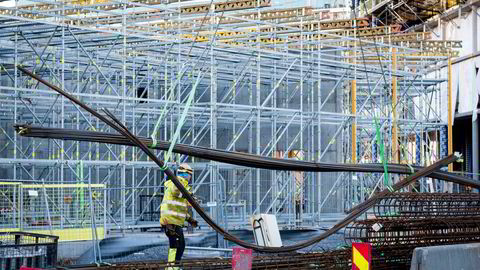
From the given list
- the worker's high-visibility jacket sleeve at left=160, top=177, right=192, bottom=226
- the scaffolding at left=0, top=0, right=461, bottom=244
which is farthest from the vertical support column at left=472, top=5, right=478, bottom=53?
the worker's high-visibility jacket sleeve at left=160, top=177, right=192, bottom=226

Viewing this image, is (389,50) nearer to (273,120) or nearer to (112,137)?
(273,120)

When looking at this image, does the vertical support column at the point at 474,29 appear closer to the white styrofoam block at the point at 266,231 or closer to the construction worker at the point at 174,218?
the construction worker at the point at 174,218

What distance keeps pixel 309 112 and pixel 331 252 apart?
15.4 metres

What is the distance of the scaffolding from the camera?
23.8 m

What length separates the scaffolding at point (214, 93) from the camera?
23.8 metres

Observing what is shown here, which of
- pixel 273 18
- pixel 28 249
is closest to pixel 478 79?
pixel 273 18

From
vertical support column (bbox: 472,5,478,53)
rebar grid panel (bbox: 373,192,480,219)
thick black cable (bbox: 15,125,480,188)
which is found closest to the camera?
thick black cable (bbox: 15,125,480,188)

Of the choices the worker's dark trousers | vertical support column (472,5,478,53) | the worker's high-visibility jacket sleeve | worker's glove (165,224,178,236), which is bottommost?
the worker's dark trousers

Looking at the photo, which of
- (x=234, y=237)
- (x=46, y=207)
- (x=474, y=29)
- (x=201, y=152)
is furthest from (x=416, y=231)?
(x=474, y=29)

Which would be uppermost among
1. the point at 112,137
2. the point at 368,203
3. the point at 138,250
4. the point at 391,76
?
the point at 391,76

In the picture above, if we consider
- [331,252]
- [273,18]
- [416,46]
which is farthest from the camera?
[416,46]

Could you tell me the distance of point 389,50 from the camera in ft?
99.5

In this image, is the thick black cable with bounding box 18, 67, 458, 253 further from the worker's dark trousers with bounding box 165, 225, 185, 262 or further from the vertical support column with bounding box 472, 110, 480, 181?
the vertical support column with bounding box 472, 110, 480, 181

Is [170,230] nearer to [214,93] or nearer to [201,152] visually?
[201,152]
